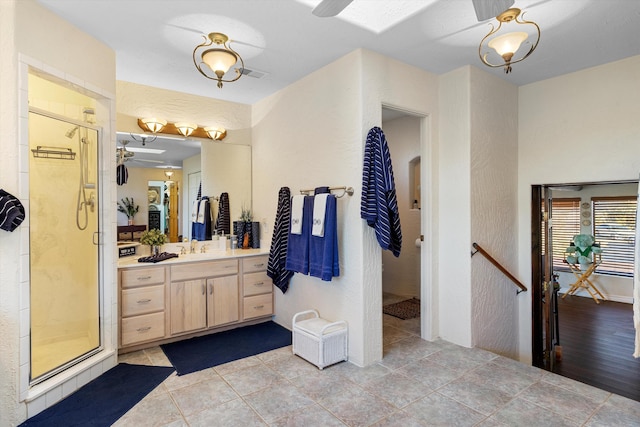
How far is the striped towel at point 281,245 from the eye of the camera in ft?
12.1

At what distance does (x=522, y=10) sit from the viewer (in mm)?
2385

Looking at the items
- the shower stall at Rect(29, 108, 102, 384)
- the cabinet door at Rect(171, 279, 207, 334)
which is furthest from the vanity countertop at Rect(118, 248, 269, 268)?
the shower stall at Rect(29, 108, 102, 384)

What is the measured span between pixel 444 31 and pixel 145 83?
2.98 m

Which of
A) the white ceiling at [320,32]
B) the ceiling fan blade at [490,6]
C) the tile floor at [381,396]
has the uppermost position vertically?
the white ceiling at [320,32]

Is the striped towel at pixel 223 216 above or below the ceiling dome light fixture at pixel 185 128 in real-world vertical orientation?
below

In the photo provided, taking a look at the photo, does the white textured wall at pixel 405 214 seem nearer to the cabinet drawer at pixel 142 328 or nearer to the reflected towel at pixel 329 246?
the reflected towel at pixel 329 246

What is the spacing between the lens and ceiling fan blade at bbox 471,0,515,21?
1.70 meters

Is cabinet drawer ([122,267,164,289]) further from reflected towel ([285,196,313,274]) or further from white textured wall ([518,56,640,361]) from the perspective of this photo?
white textured wall ([518,56,640,361])

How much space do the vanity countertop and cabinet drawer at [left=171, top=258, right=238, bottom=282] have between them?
0.16ft

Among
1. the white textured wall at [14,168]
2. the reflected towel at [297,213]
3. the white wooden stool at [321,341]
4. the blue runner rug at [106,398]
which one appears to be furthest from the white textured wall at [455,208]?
the white textured wall at [14,168]

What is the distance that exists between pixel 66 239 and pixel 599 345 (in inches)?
226

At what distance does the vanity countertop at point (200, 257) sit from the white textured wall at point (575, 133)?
3.03 m

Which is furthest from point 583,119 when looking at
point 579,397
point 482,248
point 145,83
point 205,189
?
point 145,83

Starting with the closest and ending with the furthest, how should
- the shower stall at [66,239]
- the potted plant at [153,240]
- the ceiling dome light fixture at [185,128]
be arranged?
the shower stall at [66,239] < the potted plant at [153,240] < the ceiling dome light fixture at [185,128]
